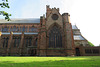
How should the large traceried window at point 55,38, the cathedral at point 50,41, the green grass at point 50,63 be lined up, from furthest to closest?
the large traceried window at point 55,38, the cathedral at point 50,41, the green grass at point 50,63

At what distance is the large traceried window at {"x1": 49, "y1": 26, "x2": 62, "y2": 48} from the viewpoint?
88.6ft

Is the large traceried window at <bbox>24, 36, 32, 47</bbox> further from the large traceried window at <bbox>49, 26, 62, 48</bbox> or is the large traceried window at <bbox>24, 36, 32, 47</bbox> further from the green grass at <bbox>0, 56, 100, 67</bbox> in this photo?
the green grass at <bbox>0, 56, 100, 67</bbox>

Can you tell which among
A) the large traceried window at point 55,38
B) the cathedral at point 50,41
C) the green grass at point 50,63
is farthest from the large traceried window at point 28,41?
the green grass at point 50,63

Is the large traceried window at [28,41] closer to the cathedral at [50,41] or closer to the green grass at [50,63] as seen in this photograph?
the cathedral at [50,41]

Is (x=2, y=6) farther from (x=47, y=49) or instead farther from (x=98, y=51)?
(x=98, y=51)

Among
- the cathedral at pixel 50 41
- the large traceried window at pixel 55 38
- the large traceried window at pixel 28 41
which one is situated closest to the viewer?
the cathedral at pixel 50 41

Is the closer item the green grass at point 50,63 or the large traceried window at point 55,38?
the green grass at point 50,63

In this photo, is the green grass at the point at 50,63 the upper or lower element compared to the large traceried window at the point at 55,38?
lower

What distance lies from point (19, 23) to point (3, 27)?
8183mm

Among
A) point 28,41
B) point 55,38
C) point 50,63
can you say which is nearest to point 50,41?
point 55,38

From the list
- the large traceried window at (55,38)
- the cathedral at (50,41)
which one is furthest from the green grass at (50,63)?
the large traceried window at (55,38)

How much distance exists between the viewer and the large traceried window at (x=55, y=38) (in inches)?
1064

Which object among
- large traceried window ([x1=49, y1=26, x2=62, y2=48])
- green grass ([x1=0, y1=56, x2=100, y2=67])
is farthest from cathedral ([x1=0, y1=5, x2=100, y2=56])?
green grass ([x1=0, y1=56, x2=100, y2=67])

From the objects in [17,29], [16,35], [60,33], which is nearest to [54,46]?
[60,33]
